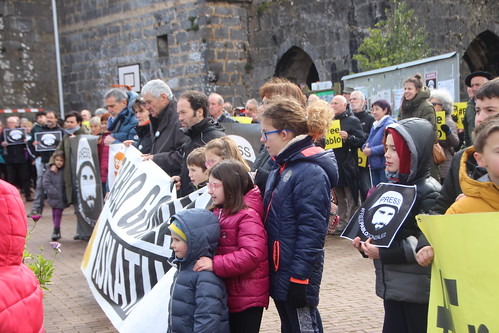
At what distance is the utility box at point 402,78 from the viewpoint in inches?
421

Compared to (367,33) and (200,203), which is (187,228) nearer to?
(200,203)

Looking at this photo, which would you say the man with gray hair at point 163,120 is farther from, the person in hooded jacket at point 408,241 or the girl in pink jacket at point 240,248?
the person in hooded jacket at point 408,241

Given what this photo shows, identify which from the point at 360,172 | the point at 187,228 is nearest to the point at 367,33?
the point at 360,172

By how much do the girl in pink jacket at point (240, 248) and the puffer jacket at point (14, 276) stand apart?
3.68 ft

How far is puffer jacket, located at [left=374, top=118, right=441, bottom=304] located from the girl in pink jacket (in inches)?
27.8

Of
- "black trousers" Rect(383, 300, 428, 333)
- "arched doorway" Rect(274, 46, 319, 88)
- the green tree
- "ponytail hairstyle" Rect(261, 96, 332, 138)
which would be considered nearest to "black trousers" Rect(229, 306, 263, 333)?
"black trousers" Rect(383, 300, 428, 333)

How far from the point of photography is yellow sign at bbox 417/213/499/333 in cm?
274

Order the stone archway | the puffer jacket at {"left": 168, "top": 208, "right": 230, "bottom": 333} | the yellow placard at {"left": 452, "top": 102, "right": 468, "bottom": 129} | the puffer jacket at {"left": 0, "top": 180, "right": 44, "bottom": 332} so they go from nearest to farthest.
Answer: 1. the puffer jacket at {"left": 0, "top": 180, "right": 44, "bottom": 332}
2. the puffer jacket at {"left": 168, "top": 208, "right": 230, "bottom": 333}
3. the yellow placard at {"left": 452, "top": 102, "right": 468, "bottom": 129}
4. the stone archway

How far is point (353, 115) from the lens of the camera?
1025cm

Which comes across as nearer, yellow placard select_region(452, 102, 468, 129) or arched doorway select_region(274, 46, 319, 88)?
yellow placard select_region(452, 102, 468, 129)

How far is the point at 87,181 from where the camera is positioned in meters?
9.90

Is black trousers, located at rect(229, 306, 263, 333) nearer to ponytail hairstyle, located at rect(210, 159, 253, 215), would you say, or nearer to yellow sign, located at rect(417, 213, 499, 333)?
ponytail hairstyle, located at rect(210, 159, 253, 215)

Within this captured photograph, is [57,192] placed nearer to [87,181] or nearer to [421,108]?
[87,181]

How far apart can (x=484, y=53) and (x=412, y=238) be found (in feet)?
56.3
